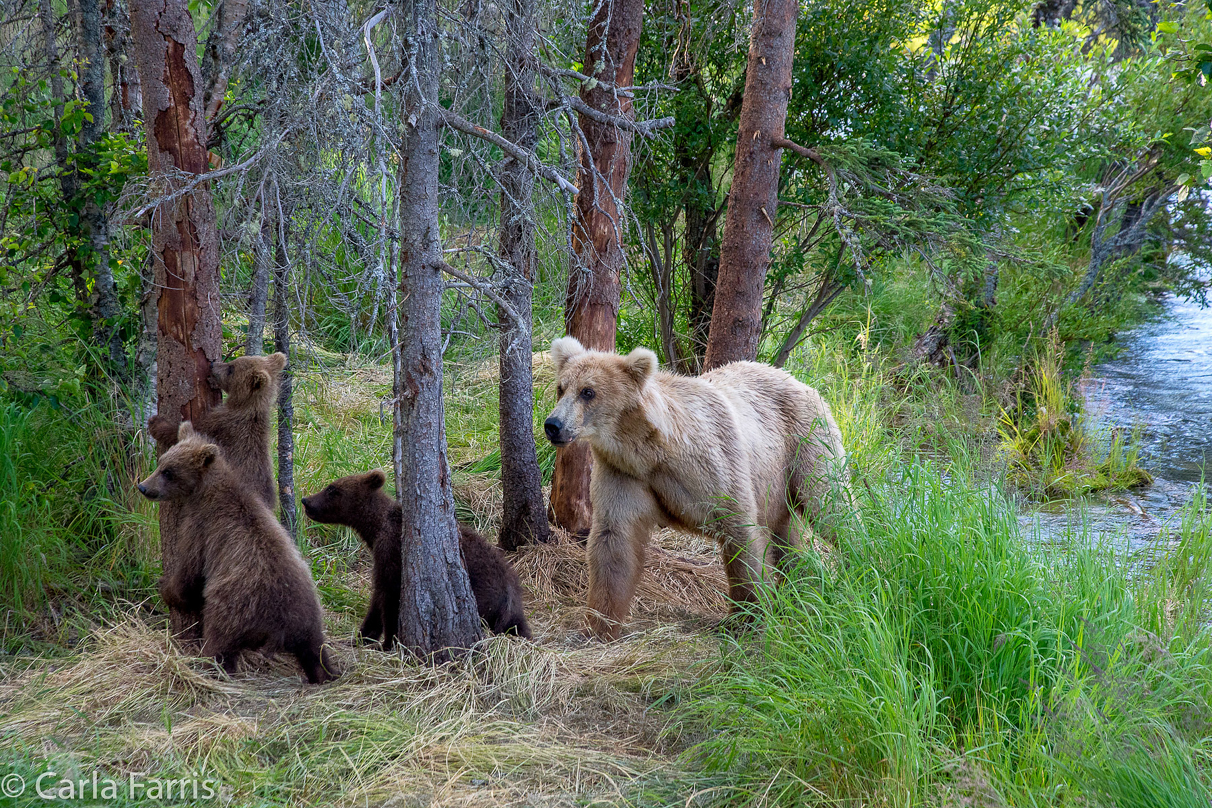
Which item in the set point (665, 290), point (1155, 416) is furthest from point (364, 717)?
point (1155, 416)

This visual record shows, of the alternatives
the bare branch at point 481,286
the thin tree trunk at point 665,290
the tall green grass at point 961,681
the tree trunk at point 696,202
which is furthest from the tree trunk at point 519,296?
the thin tree trunk at point 665,290

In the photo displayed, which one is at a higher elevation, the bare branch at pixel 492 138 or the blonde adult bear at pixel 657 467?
the bare branch at pixel 492 138

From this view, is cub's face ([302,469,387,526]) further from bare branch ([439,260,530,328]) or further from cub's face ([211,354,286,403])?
bare branch ([439,260,530,328])

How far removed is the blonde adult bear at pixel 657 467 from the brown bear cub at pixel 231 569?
1.46 metres

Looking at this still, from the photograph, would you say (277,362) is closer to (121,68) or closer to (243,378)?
(243,378)

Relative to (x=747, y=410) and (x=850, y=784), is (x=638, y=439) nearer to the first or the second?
(x=747, y=410)

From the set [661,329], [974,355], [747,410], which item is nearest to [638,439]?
[747,410]

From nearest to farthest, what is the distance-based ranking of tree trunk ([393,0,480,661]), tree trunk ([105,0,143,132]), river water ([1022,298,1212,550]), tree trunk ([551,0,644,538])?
1. tree trunk ([393,0,480,661])
2. tree trunk ([105,0,143,132])
3. tree trunk ([551,0,644,538])
4. river water ([1022,298,1212,550])

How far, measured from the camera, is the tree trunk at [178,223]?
4.18m

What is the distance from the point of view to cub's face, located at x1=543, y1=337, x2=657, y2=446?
15.1 ft

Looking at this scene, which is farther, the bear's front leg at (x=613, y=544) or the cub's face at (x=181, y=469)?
the bear's front leg at (x=613, y=544)

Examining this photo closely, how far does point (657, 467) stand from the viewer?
4.85m

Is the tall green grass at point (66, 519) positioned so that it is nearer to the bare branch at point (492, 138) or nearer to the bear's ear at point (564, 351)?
the bear's ear at point (564, 351)

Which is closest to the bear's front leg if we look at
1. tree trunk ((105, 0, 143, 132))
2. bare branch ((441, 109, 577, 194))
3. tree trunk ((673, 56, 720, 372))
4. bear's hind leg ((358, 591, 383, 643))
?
bear's hind leg ((358, 591, 383, 643))
